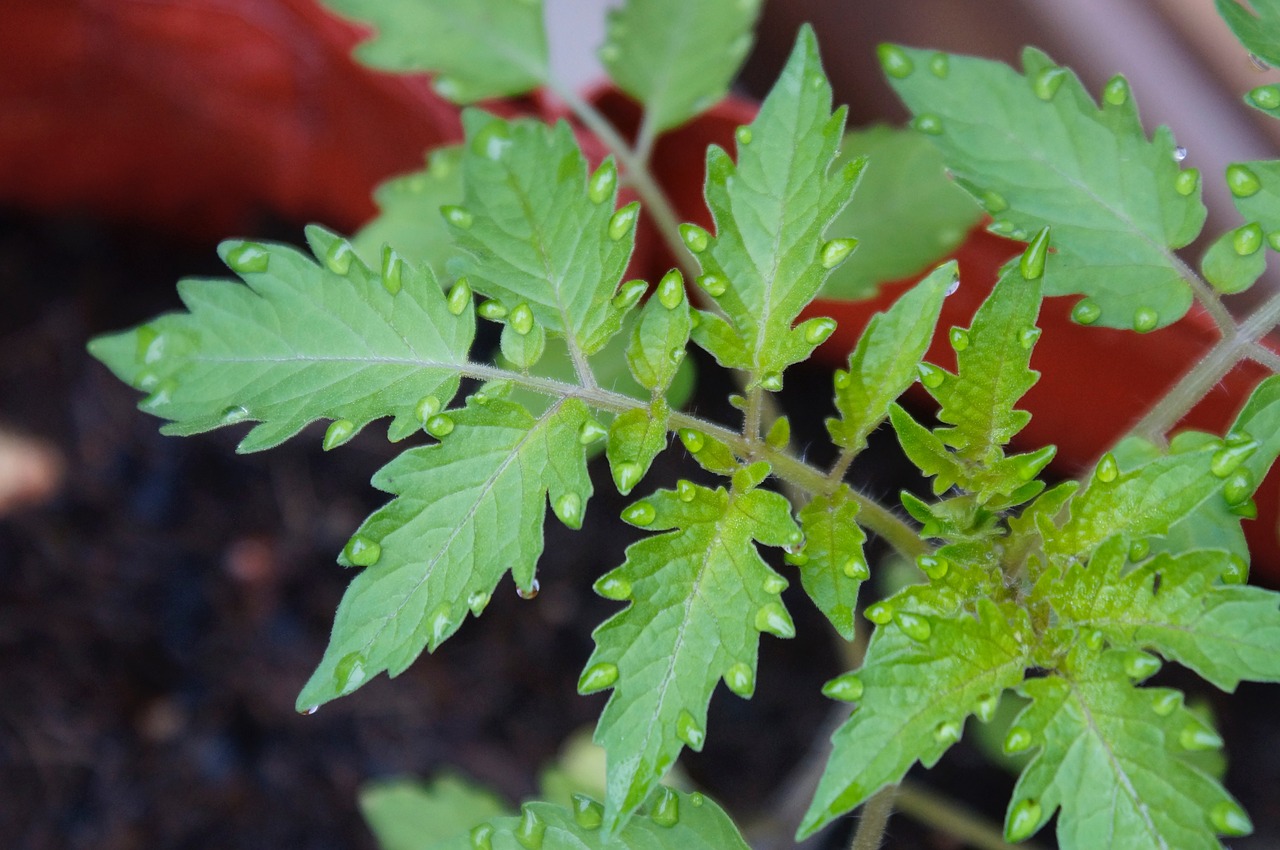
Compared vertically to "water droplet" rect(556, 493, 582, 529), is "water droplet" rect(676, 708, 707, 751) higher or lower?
lower

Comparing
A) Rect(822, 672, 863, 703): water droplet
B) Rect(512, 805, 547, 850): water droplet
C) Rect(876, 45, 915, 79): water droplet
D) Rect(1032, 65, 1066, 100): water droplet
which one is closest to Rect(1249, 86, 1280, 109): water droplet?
Rect(1032, 65, 1066, 100): water droplet

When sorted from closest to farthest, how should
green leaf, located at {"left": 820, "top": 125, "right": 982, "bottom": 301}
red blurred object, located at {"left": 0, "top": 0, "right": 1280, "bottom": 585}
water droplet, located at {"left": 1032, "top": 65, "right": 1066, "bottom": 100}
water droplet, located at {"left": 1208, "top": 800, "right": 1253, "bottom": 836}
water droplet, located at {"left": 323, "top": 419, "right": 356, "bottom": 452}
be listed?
water droplet, located at {"left": 1208, "top": 800, "right": 1253, "bottom": 836}, water droplet, located at {"left": 323, "top": 419, "right": 356, "bottom": 452}, water droplet, located at {"left": 1032, "top": 65, "right": 1066, "bottom": 100}, green leaf, located at {"left": 820, "top": 125, "right": 982, "bottom": 301}, red blurred object, located at {"left": 0, "top": 0, "right": 1280, "bottom": 585}

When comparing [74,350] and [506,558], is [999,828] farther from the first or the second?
[74,350]

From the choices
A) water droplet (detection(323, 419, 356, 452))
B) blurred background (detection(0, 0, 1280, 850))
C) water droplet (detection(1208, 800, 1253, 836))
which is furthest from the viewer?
blurred background (detection(0, 0, 1280, 850))

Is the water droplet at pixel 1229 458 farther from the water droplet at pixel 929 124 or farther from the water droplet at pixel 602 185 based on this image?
the water droplet at pixel 602 185

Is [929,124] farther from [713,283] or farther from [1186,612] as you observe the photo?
[1186,612]

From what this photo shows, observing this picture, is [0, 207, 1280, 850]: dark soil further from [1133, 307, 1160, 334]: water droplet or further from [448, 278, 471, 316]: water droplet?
[448, 278, 471, 316]: water droplet

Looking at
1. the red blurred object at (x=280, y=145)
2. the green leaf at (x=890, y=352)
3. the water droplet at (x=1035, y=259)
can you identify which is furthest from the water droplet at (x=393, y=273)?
the red blurred object at (x=280, y=145)
